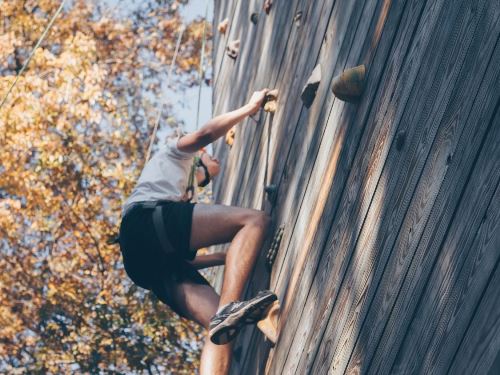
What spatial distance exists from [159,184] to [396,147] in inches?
81.4

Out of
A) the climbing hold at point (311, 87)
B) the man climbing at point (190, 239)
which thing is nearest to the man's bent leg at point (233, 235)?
the man climbing at point (190, 239)

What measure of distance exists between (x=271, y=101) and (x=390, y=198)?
218 cm

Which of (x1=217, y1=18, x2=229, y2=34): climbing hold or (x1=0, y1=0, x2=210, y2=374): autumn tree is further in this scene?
(x1=0, y1=0, x2=210, y2=374): autumn tree

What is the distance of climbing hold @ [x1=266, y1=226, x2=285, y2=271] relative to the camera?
4.32 meters

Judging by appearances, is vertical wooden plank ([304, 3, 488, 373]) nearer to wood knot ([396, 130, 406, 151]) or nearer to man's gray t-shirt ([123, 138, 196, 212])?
wood knot ([396, 130, 406, 151])

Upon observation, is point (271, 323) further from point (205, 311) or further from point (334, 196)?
point (334, 196)

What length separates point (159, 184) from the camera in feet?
15.8

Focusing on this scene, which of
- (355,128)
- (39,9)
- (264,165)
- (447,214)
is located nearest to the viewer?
(447,214)

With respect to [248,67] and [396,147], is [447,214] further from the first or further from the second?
[248,67]

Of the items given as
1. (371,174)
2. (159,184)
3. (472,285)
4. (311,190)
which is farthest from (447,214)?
(159,184)

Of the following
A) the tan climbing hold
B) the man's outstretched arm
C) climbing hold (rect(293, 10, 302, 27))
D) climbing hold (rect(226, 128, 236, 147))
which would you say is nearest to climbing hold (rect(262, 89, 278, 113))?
the tan climbing hold

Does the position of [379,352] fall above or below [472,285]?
below

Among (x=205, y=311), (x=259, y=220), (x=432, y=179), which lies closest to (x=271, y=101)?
(x=259, y=220)

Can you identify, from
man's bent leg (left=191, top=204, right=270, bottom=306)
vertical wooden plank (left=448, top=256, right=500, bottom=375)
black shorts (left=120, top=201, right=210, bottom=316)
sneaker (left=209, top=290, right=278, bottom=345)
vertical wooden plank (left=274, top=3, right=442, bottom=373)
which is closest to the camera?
vertical wooden plank (left=448, top=256, right=500, bottom=375)
